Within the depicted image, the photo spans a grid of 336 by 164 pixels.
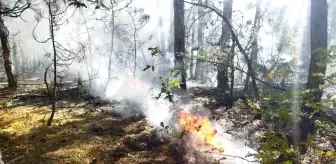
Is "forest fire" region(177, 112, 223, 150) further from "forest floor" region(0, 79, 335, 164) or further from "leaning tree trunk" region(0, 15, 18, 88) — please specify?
"leaning tree trunk" region(0, 15, 18, 88)

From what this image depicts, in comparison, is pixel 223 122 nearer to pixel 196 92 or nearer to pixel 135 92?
pixel 196 92

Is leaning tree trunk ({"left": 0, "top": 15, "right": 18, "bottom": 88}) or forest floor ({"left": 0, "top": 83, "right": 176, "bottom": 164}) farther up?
leaning tree trunk ({"left": 0, "top": 15, "right": 18, "bottom": 88})

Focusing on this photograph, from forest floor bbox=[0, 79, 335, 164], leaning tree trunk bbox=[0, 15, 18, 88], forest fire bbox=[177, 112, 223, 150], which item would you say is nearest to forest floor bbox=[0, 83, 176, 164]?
forest floor bbox=[0, 79, 335, 164]

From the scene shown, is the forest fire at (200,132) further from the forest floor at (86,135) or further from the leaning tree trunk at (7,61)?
the leaning tree trunk at (7,61)

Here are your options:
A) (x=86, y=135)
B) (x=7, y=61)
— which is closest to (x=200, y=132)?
(x=86, y=135)

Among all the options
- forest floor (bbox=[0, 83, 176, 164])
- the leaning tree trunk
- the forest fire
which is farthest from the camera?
the leaning tree trunk

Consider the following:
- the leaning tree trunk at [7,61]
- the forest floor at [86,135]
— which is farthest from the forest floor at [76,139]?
the leaning tree trunk at [7,61]

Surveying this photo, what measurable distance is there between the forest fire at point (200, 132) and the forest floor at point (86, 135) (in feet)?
2.27

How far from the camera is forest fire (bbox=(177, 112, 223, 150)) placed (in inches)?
250

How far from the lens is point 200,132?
6.76 meters

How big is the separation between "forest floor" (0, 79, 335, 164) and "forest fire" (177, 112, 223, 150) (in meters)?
0.69

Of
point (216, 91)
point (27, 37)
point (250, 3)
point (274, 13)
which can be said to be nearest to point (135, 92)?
point (216, 91)

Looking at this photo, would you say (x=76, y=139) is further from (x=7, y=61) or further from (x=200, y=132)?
(x=7, y=61)

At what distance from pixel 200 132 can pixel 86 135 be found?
318 cm
